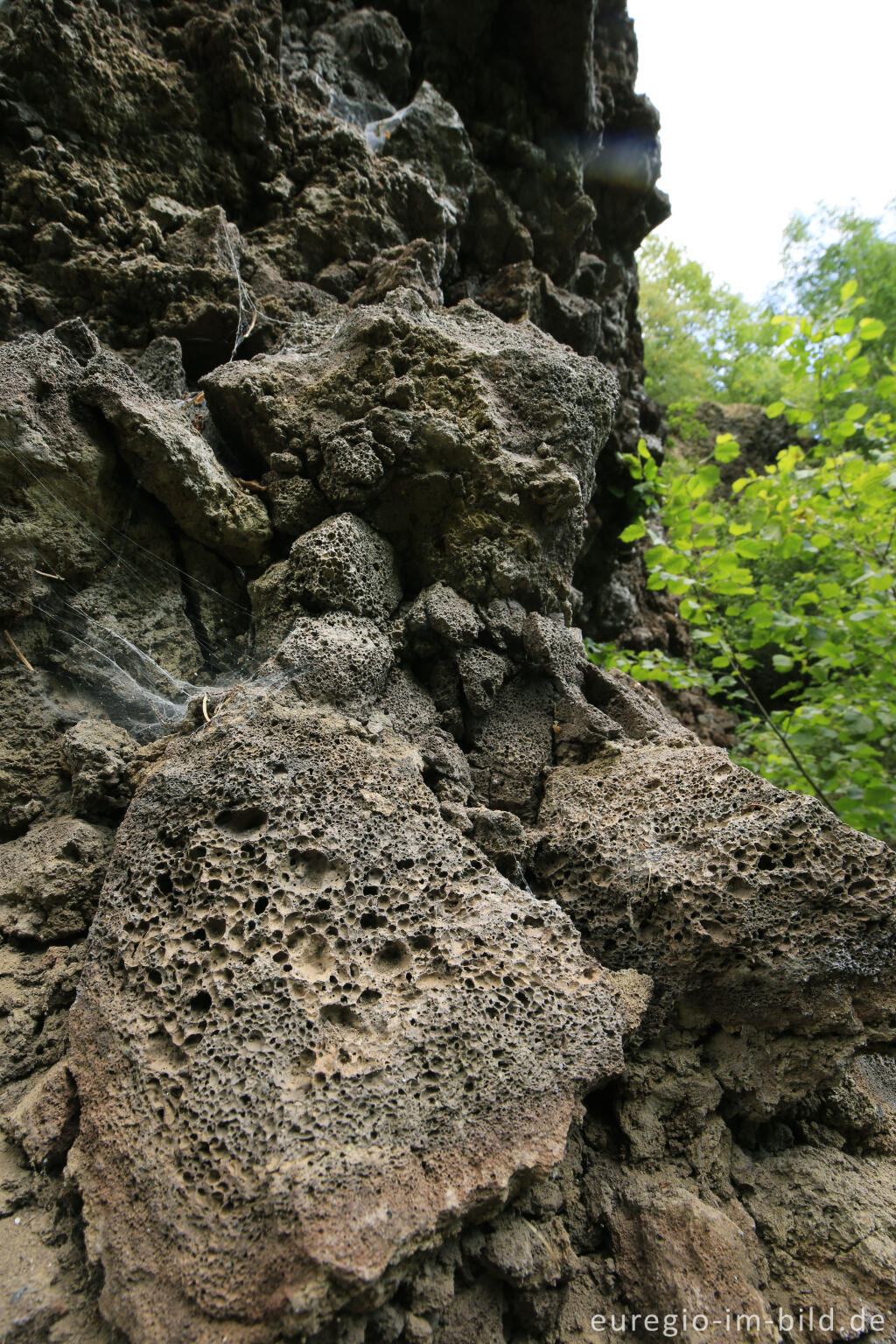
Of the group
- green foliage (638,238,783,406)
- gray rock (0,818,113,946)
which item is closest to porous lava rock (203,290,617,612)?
gray rock (0,818,113,946)

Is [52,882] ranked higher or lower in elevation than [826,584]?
lower

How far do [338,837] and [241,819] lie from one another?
11.2 inches

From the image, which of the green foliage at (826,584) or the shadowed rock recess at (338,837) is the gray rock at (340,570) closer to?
the shadowed rock recess at (338,837)

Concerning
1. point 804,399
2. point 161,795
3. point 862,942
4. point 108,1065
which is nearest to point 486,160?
point 161,795

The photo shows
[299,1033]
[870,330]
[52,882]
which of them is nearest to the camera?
[299,1033]

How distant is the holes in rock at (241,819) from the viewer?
6.14 ft

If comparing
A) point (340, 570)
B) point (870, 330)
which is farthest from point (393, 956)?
point (870, 330)

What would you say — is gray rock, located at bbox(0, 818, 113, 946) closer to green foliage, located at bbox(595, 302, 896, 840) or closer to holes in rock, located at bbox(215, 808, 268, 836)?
holes in rock, located at bbox(215, 808, 268, 836)

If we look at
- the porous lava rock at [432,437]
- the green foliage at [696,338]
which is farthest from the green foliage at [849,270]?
the porous lava rock at [432,437]

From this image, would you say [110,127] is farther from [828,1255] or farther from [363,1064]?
[828,1255]

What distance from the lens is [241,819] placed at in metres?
1.89

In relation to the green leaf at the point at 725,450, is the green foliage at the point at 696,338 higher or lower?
higher

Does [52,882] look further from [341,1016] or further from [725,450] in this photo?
[725,450]

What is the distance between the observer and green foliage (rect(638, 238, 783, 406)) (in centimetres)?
1102
